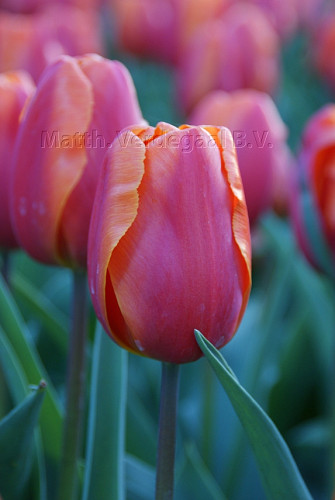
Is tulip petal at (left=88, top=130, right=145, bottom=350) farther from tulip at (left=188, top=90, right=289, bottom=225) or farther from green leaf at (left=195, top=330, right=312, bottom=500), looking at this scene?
tulip at (left=188, top=90, right=289, bottom=225)

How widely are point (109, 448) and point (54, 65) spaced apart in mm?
301

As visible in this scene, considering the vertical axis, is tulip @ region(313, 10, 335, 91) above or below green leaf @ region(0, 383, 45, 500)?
above

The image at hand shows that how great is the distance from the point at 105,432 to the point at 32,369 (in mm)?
146

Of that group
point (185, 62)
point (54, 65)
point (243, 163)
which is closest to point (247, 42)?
point (185, 62)

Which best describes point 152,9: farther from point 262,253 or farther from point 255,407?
point 255,407

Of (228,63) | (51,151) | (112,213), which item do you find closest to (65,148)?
(51,151)

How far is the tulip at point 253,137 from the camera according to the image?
76 centimetres

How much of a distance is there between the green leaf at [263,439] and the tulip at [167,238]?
0.10ft

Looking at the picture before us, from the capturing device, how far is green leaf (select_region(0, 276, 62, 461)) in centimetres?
65

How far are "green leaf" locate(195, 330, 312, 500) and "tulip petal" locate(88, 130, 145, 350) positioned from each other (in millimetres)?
65

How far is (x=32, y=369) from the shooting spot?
2.20 feet

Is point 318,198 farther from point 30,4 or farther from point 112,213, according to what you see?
point 30,4

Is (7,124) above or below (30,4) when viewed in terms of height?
below

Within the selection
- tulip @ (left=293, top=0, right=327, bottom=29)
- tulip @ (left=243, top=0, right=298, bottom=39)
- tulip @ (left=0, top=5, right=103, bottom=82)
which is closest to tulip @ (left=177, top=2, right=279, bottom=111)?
tulip @ (left=0, top=5, right=103, bottom=82)
